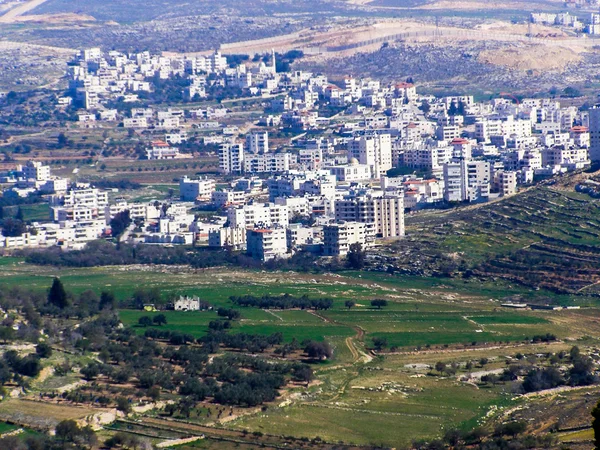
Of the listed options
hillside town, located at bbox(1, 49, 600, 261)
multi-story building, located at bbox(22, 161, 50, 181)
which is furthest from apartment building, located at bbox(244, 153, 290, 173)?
multi-story building, located at bbox(22, 161, 50, 181)

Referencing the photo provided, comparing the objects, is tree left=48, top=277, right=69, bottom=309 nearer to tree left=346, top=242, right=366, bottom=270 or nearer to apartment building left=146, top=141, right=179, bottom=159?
tree left=346, top=242, right=366, bottom=270

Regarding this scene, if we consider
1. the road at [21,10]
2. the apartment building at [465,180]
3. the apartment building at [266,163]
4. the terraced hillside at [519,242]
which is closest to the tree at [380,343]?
the terraced hillside at [519,242]

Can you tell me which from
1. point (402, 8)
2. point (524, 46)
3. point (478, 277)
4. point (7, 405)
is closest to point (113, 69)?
point (524, 46)

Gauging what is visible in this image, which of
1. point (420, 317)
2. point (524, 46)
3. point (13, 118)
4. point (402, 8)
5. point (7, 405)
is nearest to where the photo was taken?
point (7, 405)

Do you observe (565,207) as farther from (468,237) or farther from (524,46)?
(524,46)

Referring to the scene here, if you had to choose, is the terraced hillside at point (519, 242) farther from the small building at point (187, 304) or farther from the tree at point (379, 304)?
the small building at point (187, 304)

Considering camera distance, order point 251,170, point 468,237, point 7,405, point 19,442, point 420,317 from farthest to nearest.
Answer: point 251,170, point 468,237, point 420,317, point 7,405, point 19,442
